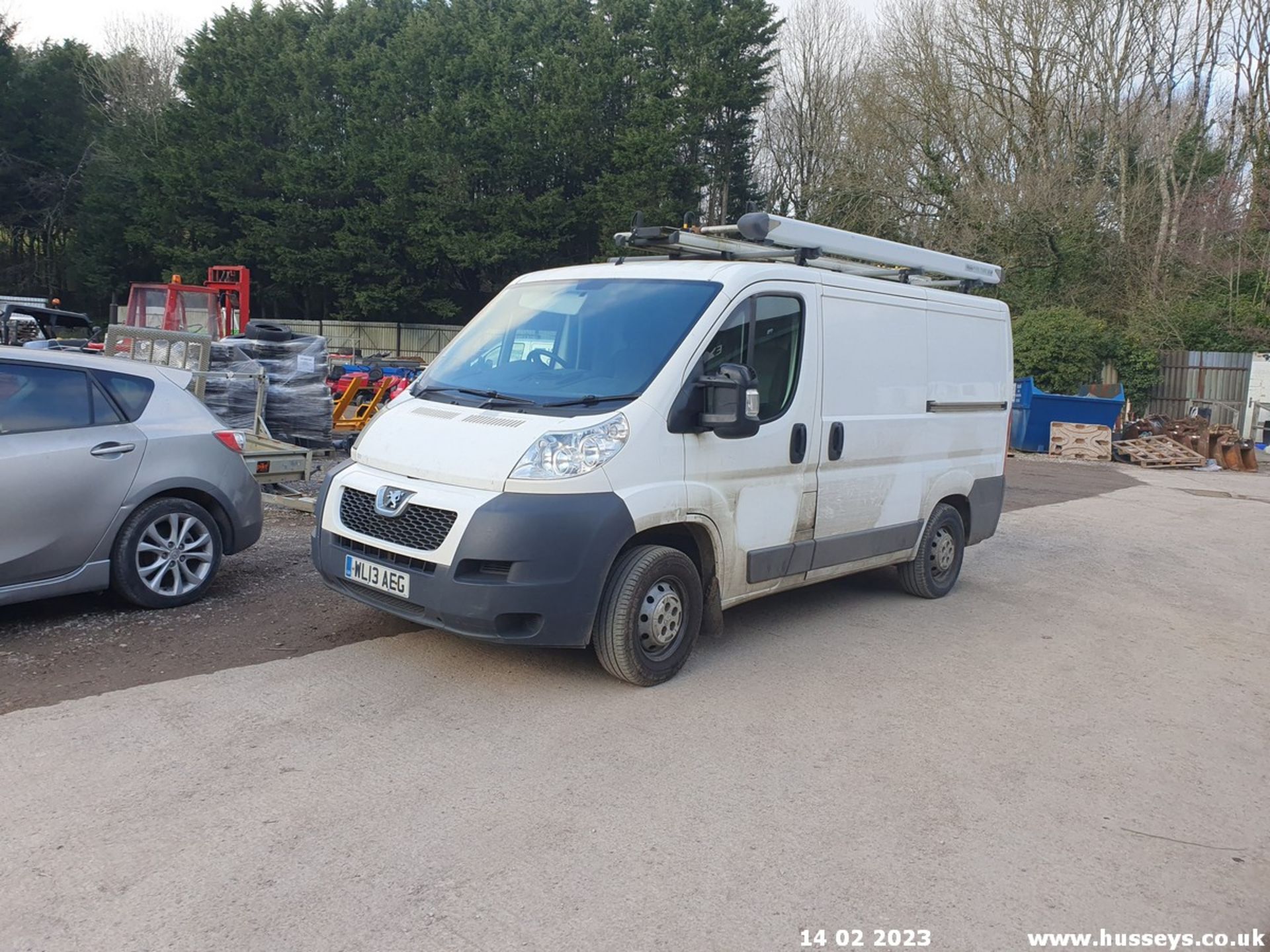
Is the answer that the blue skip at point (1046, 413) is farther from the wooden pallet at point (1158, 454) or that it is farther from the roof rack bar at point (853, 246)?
the roof rack bar at point (853, 246)

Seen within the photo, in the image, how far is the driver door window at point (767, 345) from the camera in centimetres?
553

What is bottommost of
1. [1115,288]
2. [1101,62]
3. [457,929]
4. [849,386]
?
[457,929]

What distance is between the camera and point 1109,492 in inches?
602

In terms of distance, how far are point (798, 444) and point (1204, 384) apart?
22.8m

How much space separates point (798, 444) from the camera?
5.87 metres

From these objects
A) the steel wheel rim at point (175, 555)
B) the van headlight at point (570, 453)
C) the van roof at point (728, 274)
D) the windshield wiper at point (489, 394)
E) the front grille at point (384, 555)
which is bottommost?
the steel wheel rim at point (175, 555)

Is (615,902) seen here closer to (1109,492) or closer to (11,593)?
(11,593)

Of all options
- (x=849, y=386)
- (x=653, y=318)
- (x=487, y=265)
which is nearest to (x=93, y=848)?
(x=653, y=318)

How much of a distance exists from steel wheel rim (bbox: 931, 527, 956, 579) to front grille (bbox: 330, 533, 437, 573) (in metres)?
4.05

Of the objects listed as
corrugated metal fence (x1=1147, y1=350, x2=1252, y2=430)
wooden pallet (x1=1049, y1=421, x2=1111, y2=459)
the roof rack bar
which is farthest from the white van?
corrugated metal fence (x1=1147, y1=350, x2=1252, y2=430)

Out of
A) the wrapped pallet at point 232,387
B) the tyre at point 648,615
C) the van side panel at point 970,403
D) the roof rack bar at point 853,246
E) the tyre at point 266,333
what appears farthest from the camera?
the tyre at point 266,333

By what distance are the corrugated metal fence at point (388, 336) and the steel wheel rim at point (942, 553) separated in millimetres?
31700

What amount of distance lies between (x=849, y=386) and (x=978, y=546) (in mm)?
4426

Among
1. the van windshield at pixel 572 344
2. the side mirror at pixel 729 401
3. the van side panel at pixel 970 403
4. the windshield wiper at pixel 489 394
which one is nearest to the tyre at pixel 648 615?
the side mirror at pixel 729 401
